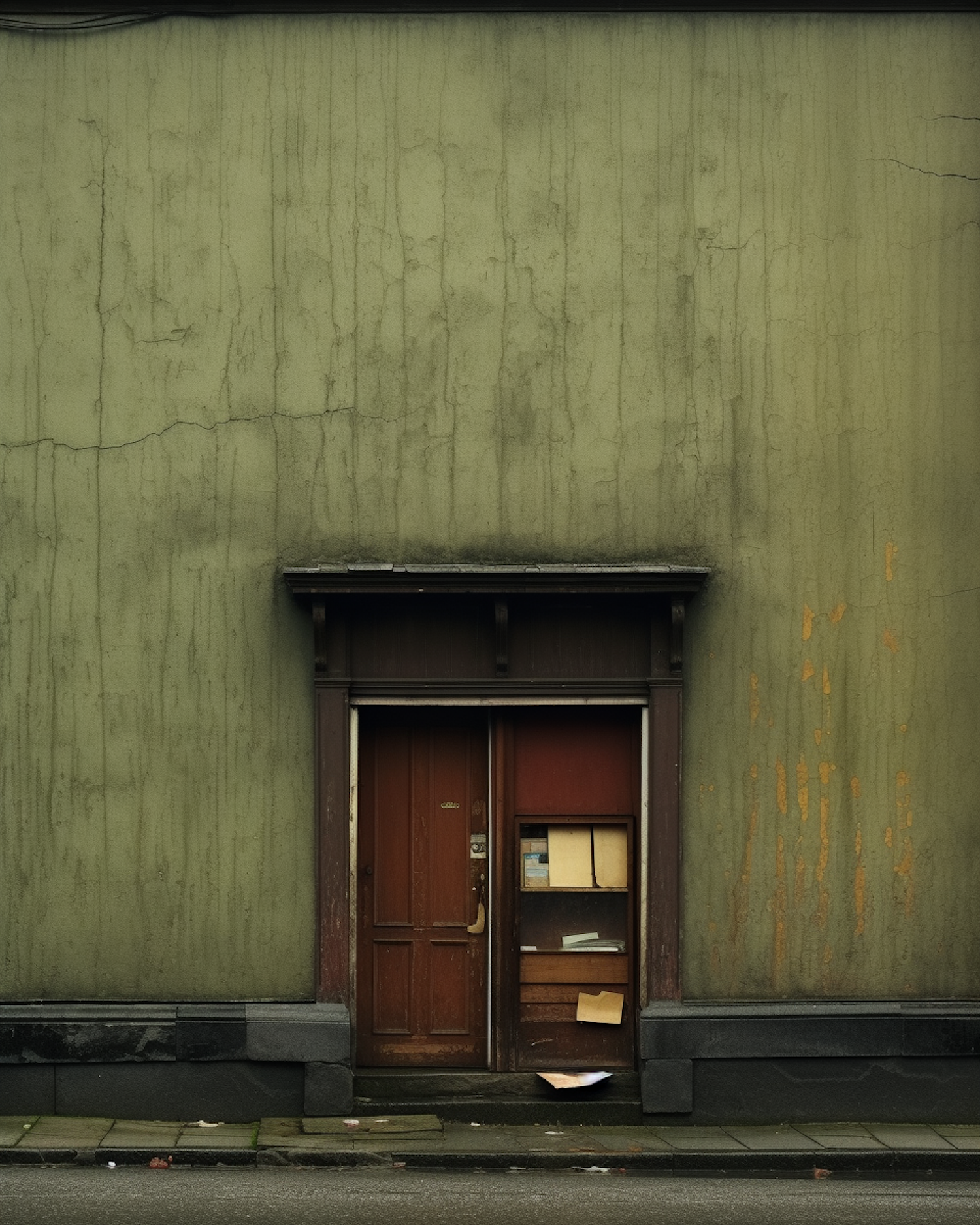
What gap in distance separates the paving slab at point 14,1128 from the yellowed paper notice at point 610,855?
3.98 meters

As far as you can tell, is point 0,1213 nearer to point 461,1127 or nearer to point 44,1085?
point 44,1085

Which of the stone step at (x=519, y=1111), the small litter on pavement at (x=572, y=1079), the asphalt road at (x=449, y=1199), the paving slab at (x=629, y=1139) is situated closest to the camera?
the asphalt road at (x=449, y=1199)

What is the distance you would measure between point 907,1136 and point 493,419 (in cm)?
533

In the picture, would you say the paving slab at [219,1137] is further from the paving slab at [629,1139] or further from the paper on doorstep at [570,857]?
the paper on doorstep at [570,857]

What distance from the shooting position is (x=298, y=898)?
10977 mm

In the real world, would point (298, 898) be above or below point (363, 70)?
below

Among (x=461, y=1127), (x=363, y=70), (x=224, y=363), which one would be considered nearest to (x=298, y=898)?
(x=461, y=1127)

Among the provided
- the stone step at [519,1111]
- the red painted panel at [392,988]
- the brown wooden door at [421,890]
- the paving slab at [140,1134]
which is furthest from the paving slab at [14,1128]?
the red painted panel at [392,988]

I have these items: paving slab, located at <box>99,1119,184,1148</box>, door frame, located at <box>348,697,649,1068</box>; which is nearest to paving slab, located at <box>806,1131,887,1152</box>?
door frame, located at <box>348,697,649,1068</box>

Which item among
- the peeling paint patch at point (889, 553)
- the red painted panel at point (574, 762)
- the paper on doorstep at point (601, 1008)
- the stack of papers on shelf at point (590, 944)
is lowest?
the paper on doorstep at point (601, 1008)

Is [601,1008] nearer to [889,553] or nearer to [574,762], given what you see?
[574,762]

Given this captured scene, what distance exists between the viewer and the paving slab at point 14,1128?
10.0 metres

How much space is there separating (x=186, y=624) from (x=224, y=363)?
174 cm

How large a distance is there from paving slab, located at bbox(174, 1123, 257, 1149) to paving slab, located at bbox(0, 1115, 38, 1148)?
3.14ft
